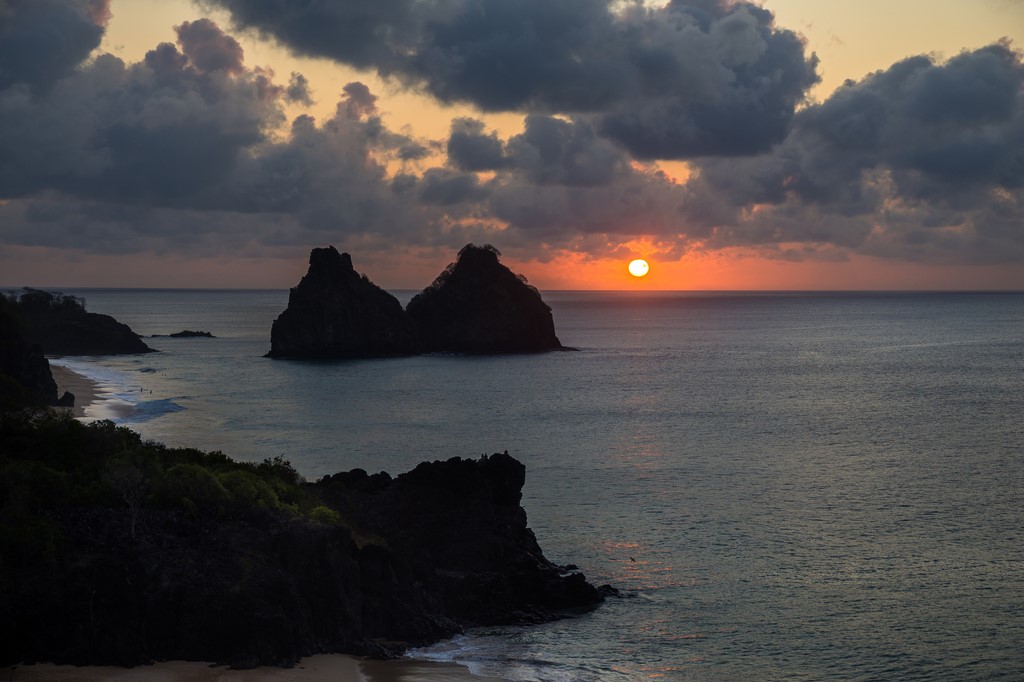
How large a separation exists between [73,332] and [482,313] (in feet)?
268

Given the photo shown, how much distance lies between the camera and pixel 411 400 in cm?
11912

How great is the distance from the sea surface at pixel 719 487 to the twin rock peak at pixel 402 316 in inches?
1036

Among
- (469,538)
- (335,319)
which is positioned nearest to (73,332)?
(335,319)

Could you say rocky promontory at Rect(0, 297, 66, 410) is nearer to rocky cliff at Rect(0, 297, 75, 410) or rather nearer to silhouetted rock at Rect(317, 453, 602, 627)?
rocky cliff at Rect(0, 297, 75, 410)

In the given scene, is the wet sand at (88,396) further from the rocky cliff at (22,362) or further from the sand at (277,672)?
the sand at (277,672)

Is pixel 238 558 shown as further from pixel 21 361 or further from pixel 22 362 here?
pixel 21 361

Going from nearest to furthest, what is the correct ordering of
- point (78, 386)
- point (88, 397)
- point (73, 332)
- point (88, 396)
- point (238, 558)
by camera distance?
1. point (238, 558)
2. point (88, 397)
3. point (88, 396)
4. point (78, 386)
5. point (73, 332)

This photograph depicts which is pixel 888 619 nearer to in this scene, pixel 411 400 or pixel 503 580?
pixel 503 580

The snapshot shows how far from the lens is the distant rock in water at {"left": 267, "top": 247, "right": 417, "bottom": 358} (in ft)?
598

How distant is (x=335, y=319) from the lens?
182750mm

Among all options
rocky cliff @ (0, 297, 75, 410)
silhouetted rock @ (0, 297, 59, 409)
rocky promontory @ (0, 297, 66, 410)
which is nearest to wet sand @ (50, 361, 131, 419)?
rocky cliff @ (0, 297, 75, 410)

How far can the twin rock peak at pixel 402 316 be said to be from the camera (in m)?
183

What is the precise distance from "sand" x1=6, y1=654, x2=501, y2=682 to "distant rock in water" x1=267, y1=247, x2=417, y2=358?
5929 inches

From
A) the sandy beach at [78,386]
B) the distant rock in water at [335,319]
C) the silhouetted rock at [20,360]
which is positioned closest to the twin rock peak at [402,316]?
the distant rock in water at [335,319]
